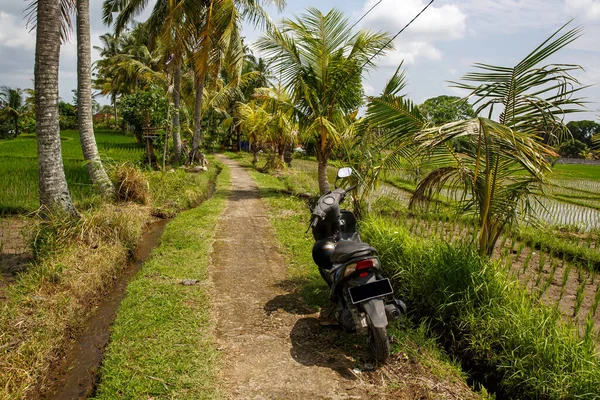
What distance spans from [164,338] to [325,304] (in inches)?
62.1

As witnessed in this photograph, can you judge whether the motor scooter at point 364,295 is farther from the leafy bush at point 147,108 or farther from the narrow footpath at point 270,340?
the leafy bush at point 147,108

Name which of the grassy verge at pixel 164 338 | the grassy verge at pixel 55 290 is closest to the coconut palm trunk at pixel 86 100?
the grassy verge at pixel 55 290

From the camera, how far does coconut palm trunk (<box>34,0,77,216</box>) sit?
5.16 metres

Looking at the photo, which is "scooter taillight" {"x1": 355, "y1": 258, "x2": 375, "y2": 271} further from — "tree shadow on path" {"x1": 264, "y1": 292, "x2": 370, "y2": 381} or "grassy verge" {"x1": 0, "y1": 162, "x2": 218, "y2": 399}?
"grassy verge" {"x1": 0, "y1": 162, "x2": 218, "y2": 399}

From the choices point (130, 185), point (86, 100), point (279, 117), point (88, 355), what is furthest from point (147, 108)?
point (88, 355)

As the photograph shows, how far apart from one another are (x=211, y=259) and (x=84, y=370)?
2448 mm

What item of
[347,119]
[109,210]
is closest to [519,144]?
[109,210]

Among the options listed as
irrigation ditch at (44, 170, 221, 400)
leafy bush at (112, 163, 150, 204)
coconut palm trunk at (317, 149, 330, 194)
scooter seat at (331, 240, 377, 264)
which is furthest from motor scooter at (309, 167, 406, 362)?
coconut palm trunk at (317, 149, 330, 194)

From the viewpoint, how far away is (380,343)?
301cm

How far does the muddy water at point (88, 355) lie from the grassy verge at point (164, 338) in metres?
0.13

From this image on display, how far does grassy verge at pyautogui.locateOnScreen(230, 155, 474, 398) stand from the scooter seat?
28.6 inches

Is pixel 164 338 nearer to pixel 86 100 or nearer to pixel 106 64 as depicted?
pixel 86 100

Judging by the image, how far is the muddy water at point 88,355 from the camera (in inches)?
114

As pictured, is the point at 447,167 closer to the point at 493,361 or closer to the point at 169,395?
the point at 493,361
